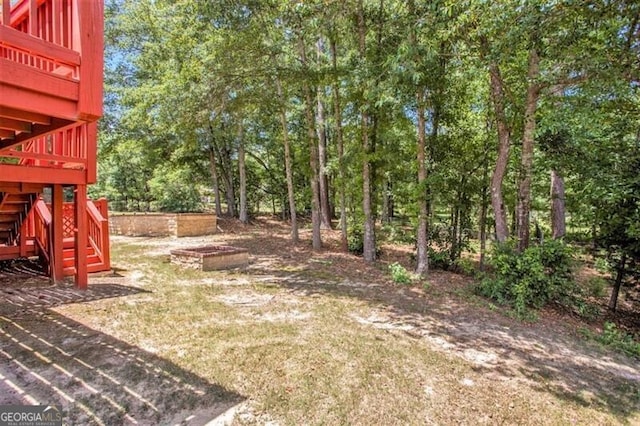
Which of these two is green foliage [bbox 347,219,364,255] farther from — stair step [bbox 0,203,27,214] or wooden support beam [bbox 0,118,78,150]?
wooden support beam [bbox 0,118,78,150]

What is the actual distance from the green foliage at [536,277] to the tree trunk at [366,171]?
10.1ft

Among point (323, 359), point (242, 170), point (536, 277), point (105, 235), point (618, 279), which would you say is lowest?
point (323, 359)

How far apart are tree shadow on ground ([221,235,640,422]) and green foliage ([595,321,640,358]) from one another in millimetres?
277

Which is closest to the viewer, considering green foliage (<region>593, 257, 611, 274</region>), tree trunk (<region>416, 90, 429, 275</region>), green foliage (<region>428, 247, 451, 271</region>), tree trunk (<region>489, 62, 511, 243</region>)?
green foliage (<region>593, 257, 611, 274</region>)

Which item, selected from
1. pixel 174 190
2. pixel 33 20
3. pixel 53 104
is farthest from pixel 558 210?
pixel 174 190

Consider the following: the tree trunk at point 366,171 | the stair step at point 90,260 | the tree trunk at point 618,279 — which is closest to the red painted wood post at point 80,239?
the stair step at point 90,260

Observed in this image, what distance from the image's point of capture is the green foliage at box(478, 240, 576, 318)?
18.1 feet

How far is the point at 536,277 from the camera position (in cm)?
549

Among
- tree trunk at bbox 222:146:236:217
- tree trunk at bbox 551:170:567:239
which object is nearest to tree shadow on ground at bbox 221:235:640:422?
tree trunk at bbox 551:170:567:239

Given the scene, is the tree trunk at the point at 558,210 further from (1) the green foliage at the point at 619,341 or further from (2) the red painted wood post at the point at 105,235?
(2) the red painted wood post at the point at 105,235

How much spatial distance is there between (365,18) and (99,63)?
6765 mm

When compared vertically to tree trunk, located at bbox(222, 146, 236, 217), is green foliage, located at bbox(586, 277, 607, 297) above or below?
below

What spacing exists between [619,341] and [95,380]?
585cm

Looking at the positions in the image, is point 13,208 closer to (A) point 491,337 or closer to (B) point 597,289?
(A) point 491,337
